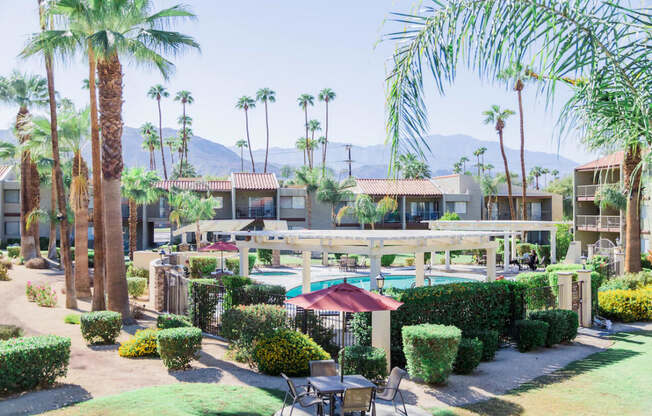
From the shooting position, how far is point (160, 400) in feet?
26.2

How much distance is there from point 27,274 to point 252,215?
906 inches

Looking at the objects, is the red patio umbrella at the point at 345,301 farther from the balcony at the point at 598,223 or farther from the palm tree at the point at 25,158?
the balcony at the point at 598,223

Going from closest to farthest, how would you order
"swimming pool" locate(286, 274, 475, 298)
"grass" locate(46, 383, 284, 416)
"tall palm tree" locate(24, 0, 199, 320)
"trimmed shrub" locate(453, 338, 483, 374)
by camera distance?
"grass" locate(46, 383, 284, 416), "trimmed shrub" locate(453, 338, 483, 374), "tall palm tree" locate(24, 0, 199, 320), "swimming pool" locate(286, 274, 475, 298)

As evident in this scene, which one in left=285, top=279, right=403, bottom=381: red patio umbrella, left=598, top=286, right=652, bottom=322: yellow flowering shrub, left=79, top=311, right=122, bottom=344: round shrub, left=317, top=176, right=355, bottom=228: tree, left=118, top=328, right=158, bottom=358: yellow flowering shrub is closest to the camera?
left=285, top=279, right=403, bottom=381: red patio umbrella

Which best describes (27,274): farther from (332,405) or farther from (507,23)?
(507,23)

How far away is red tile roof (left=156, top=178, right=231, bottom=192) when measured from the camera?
46.2m

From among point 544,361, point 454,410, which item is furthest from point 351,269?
point 454,410

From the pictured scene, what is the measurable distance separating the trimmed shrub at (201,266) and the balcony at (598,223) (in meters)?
28.1

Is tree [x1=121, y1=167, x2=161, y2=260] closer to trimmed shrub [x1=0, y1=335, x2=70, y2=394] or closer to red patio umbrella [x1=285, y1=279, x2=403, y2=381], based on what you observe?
trimmed shrub [x1=0, y1=335, x2=70, y2=394]

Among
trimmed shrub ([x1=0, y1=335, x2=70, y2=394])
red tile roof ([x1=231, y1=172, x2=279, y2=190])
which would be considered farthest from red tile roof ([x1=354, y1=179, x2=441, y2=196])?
trimmed shrub ([x1=0, y1=335, x2=70, y2=394])

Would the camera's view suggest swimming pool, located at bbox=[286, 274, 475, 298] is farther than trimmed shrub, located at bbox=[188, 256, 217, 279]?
No

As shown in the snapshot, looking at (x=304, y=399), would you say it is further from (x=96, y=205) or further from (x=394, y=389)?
(x=96, y=205)

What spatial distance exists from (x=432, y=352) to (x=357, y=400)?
2.84 meters

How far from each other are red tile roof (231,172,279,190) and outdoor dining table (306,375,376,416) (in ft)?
130
